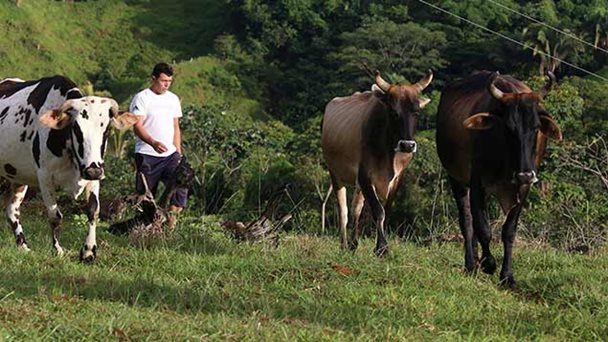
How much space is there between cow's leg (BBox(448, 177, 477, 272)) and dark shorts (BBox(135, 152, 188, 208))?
8.08ft

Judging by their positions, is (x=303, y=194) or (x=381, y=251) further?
(x=303, y=194)

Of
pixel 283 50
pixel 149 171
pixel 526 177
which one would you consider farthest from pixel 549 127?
pixel 283 50

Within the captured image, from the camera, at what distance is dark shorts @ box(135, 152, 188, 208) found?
27.5ft

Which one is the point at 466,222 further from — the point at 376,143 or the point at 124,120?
the point at 124,120

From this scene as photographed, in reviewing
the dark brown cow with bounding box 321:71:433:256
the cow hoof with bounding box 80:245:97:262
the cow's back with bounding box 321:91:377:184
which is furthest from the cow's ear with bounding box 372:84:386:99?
the cow hoof with bounding box 80:245:97:262

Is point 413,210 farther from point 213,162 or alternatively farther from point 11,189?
point 11,189

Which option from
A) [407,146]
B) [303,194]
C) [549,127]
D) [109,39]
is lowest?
[109,39]

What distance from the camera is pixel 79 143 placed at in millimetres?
7152

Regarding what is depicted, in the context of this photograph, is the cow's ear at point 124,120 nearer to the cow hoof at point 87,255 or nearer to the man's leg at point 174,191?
the man's leg at point 174,191

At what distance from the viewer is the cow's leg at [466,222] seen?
7.84 m

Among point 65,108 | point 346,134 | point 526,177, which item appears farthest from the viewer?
point 346,134

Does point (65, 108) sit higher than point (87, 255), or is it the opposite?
point (65, 108)

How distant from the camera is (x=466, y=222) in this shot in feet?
27.3

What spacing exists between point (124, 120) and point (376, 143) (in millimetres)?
2303
